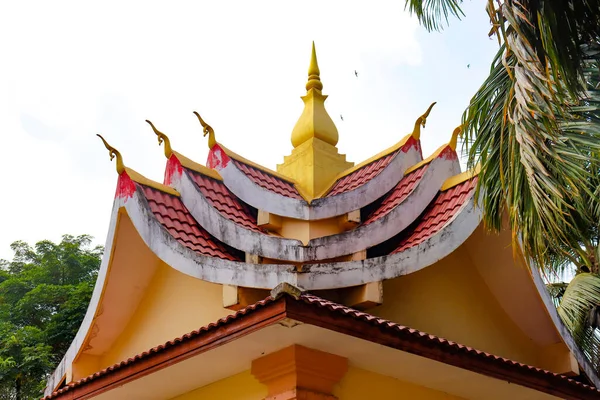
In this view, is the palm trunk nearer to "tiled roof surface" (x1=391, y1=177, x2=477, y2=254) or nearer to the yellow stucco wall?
the yellow stucco wall

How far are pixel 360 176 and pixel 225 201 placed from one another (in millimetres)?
1393

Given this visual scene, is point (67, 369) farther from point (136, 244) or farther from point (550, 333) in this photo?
point (550, 333)

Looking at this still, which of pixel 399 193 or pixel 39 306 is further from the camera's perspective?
pixel 39 306

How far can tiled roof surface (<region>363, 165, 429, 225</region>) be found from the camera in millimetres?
7276

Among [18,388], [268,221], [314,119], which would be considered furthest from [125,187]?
[18,388]

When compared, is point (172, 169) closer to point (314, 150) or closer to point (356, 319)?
point (314, 150)

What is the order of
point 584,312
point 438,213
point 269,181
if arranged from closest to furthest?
Result: point 438,213 < point 269,181 < point 584,312

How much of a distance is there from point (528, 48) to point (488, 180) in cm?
107

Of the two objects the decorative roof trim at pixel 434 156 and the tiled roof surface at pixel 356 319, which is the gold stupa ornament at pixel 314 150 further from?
the tiled roof surface at pixel 356 319

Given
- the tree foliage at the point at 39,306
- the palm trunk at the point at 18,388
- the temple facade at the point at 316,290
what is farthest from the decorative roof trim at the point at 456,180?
the palm trunk at the point at 18,388

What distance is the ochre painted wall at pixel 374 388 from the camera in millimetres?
5859

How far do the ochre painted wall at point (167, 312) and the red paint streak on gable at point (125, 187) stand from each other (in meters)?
0.80

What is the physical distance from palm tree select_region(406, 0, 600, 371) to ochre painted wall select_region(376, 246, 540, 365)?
1.29 m

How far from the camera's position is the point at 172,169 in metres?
7.50
